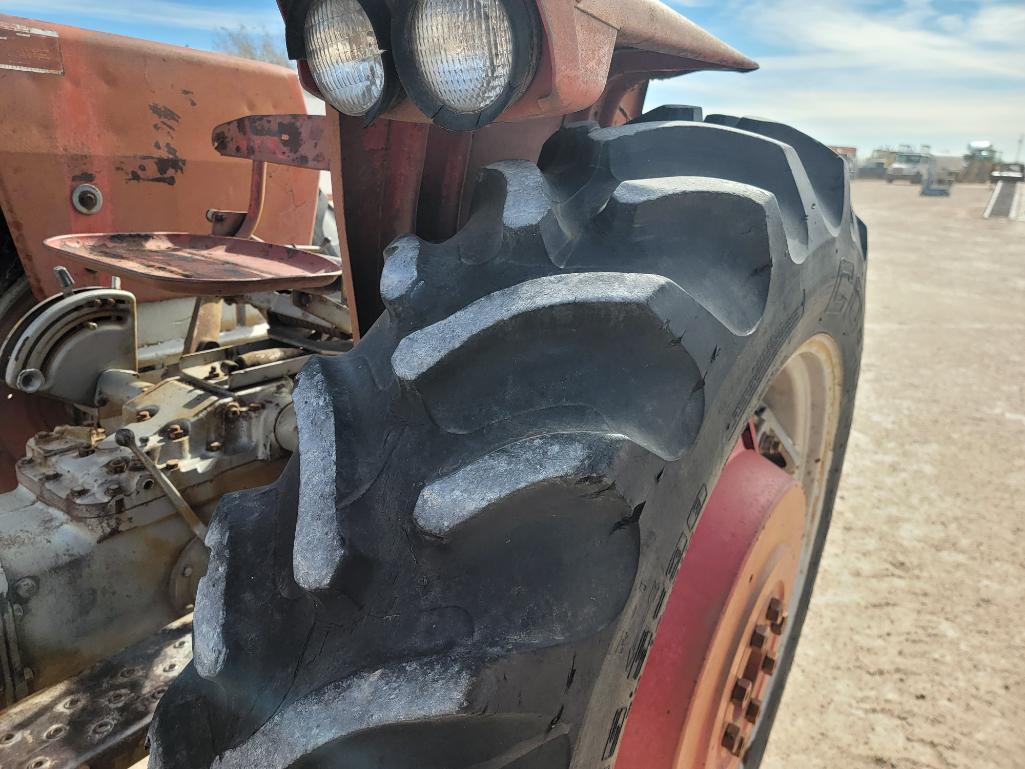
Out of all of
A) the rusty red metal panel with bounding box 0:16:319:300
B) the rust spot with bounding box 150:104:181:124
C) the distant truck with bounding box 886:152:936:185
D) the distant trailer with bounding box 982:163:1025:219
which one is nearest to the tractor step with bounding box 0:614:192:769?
the rusty red metal panel with bounding box 0:16:319:300

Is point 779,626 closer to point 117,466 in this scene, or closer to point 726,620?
point 726,620

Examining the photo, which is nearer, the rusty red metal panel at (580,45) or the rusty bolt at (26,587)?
the rusty red metal panel at (580,45)

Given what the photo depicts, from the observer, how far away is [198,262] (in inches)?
52.2

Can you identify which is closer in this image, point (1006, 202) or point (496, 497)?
point (496, 497)

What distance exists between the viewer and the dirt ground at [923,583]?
57.9 inches

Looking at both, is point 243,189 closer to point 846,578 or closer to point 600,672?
point 600,672

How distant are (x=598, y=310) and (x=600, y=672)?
0.30 metres

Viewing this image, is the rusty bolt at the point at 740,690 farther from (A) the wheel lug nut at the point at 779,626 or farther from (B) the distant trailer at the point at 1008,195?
(B) the distant trailer at the point at 1008,195

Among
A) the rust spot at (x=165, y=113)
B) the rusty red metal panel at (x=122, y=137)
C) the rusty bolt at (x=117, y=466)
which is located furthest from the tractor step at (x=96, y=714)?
the rust spot at (x=165, y=113)

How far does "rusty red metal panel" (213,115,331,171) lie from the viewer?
1220mm

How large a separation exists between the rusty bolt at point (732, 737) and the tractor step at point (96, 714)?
720 millimetres

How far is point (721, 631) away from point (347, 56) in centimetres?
77

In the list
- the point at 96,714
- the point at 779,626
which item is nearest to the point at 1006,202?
the point at 779,626

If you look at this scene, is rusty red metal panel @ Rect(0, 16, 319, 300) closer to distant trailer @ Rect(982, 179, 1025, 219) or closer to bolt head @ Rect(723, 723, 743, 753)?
bolt head @ Rect(723, 723, 743, 753)
